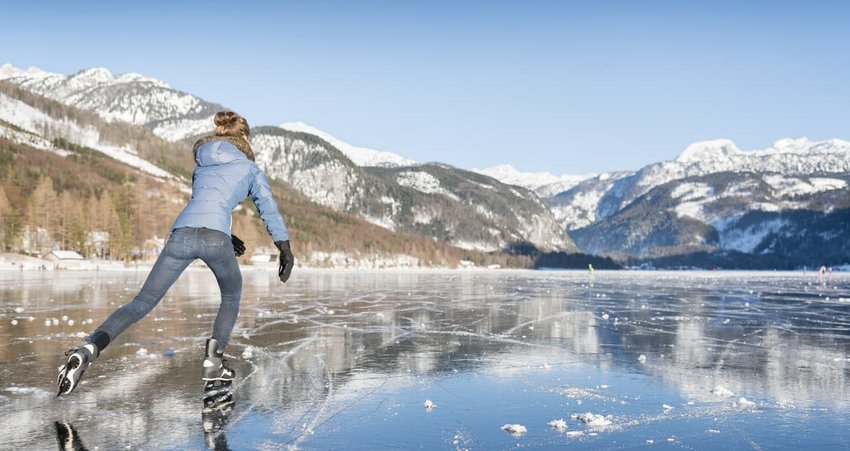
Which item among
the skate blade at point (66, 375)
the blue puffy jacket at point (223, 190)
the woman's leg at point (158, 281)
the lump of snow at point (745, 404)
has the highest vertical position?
the blue puffy jacket at point (223, 190)

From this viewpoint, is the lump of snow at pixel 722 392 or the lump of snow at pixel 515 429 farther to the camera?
the lump of snow at pixel 722 392

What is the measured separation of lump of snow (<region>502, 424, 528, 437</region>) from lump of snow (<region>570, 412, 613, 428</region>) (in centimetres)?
77

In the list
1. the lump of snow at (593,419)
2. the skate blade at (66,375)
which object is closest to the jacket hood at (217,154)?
the skate blade at (66,375)

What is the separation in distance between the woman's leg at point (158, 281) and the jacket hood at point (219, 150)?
0.90 metres

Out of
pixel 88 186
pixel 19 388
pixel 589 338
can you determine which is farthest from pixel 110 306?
pixel 88 186

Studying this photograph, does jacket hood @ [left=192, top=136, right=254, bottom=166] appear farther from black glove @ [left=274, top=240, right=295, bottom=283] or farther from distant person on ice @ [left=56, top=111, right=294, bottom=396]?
black glove @ [left=274, top=240, right=295, bottom=283]

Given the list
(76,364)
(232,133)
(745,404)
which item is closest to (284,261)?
(232,133)

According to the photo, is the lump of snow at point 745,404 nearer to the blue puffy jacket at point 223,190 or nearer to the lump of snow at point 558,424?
the lump of snow at point 558,424

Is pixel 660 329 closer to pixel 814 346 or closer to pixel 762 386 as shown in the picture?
pixel 814 346

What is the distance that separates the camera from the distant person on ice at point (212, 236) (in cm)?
658

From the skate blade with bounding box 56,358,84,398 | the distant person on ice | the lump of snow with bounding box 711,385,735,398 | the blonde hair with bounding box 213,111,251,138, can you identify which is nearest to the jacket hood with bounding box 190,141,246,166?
the distant person on ice

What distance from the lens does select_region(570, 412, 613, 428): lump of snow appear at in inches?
262

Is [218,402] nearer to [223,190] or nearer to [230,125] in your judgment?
[223,190]

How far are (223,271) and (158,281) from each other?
67cm
